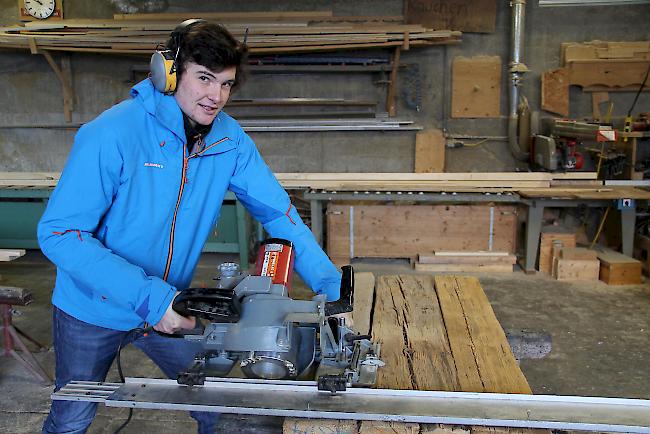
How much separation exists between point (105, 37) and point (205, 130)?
3.67 meters

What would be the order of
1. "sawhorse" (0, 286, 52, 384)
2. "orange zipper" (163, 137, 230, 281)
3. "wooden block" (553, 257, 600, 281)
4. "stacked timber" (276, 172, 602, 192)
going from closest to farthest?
"orange zipper" (163, 137, 230, 281) < "sawhorse" (0, 286, 52, 384) < "wooden block" (553, 257, 600, 281) < "stacked timber" (276, 172, 602, 192)

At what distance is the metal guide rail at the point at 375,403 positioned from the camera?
1.10 meters

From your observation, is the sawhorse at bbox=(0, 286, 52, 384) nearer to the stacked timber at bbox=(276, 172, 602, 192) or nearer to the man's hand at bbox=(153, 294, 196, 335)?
the man's hand at bbox=(153, 294, 196, 335)

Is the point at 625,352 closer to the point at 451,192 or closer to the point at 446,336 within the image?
the point at 451,192

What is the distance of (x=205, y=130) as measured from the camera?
1.45m

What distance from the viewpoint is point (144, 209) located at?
1371 millimetres

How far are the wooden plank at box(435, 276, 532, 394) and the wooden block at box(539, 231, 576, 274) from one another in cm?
253

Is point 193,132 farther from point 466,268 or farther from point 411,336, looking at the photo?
point 466,268

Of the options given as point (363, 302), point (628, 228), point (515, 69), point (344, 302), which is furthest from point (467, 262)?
point (344, 302)

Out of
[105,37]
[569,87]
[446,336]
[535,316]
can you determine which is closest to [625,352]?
[535,316]

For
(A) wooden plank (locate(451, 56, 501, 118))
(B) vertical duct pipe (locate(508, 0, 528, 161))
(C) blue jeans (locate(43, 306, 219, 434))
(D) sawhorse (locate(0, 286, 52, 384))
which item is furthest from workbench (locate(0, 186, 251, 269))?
(C) blue jeans (locate(43, 306, 219, 434))

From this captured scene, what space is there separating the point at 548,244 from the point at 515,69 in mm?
1489

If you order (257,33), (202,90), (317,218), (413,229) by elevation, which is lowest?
(413,229)

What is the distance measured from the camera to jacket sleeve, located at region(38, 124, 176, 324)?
46.7 inches
